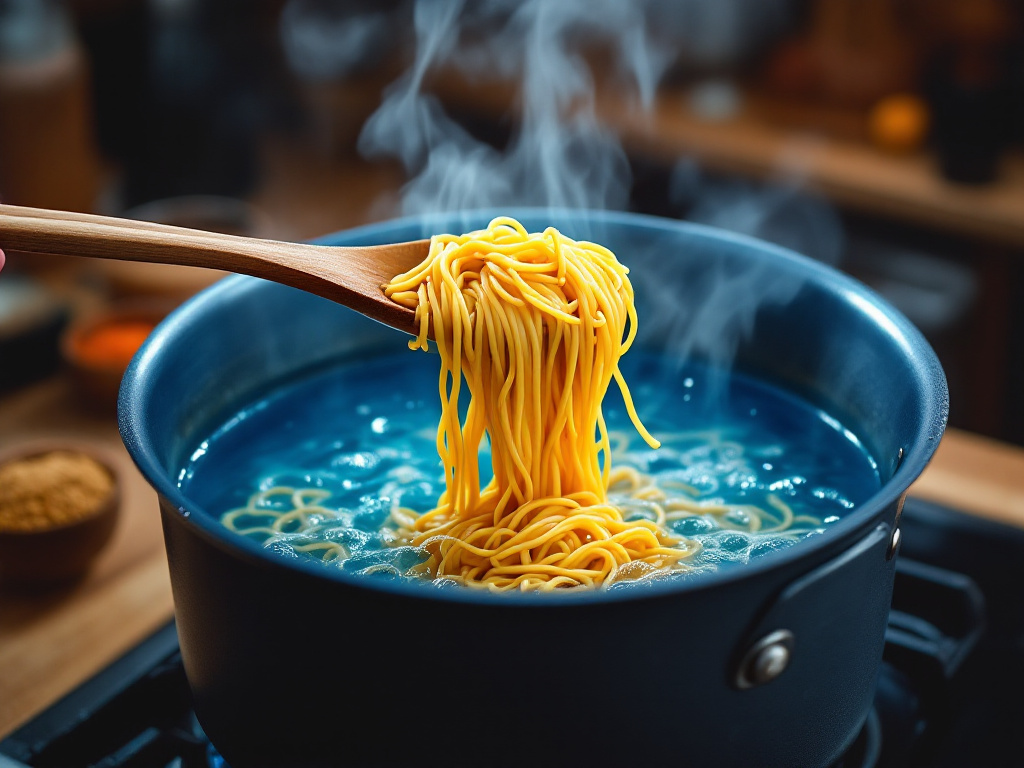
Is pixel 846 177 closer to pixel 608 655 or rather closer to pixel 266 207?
→ pixel 266 207

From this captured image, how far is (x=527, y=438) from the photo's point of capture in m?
1.65

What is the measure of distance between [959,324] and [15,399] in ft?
9.13

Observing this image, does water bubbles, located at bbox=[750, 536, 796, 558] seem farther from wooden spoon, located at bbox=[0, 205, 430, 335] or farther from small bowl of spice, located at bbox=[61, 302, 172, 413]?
small bowl of spice, located at bbox=[61, 302, 172, 413]

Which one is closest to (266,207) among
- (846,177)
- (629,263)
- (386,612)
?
(846,177)

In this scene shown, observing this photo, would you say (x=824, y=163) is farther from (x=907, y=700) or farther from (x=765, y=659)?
(x=765, y=659)

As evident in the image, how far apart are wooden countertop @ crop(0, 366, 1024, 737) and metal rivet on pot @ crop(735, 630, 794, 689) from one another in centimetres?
102

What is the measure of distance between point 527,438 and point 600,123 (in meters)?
2.36

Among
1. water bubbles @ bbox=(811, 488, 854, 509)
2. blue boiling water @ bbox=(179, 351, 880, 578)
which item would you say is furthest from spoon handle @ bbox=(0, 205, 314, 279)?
water bubbles @ bbox=(811, 488, 854, 509)

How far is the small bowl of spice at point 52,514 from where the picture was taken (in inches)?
71.6

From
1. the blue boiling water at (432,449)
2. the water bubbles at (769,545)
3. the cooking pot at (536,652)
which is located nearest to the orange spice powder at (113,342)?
the blue boiling water at (432,449)

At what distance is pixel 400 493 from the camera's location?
1.78m

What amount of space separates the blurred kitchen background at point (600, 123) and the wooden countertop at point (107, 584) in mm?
469

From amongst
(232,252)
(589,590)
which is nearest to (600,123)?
(232,252)

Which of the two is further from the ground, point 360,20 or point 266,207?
point 360,20
